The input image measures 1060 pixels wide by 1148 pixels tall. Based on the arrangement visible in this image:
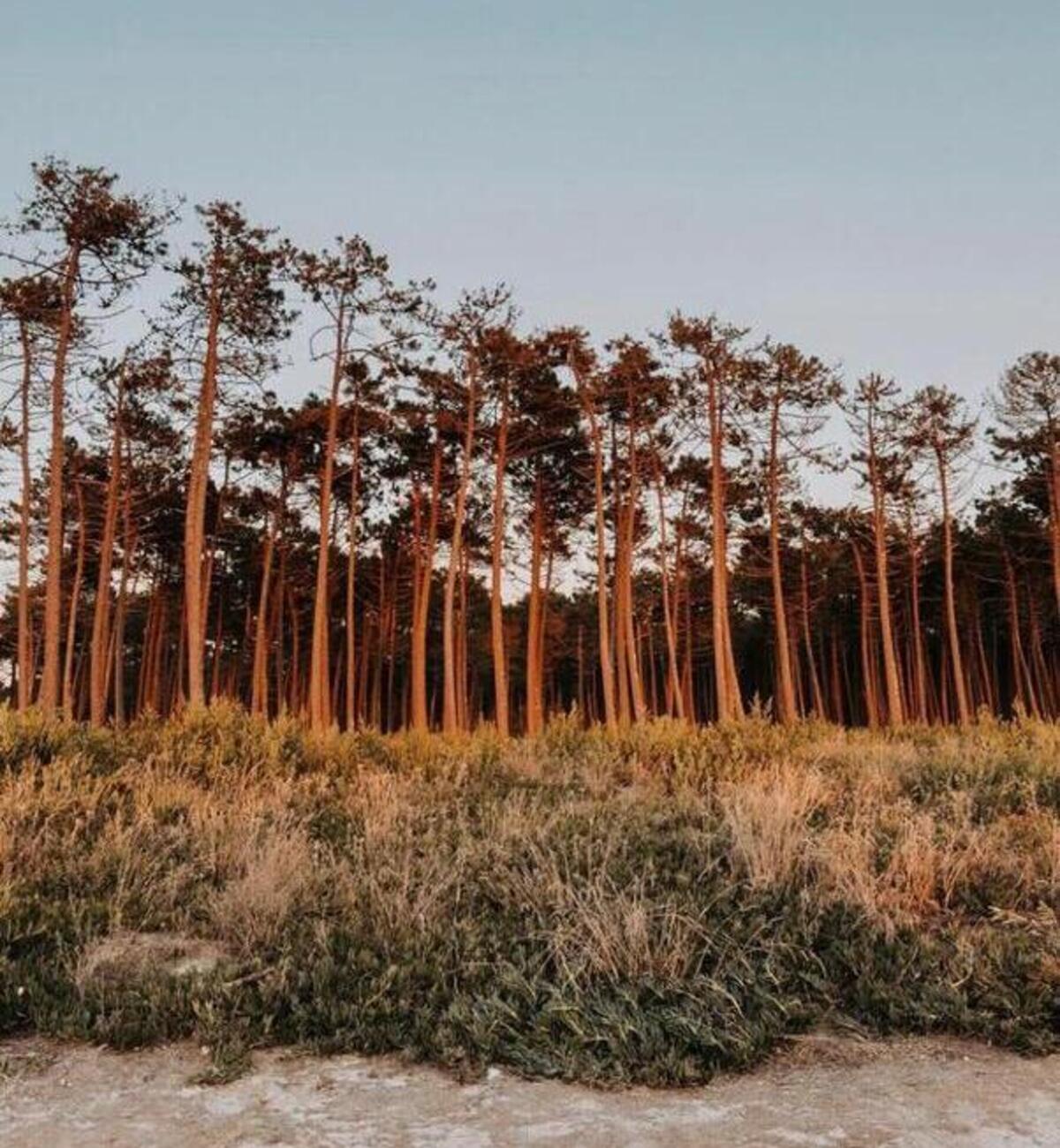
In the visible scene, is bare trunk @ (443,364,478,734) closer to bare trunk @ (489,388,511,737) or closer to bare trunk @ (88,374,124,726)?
bare trunk @ (489,388,511,737)

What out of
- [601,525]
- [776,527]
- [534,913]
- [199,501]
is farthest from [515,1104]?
[776,527]

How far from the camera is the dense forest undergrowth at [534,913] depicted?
14.5ft

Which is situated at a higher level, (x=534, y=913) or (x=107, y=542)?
(x=107, y=542)

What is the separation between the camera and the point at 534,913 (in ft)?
18.4

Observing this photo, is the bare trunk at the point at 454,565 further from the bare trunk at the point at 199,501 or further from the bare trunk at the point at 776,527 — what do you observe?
the bare trunk at the point at 776,527

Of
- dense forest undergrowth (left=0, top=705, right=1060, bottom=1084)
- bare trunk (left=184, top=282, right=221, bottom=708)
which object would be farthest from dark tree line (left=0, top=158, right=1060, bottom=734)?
dense forest undergrowth (left=0, top=705, right=1060, bottom=1084)

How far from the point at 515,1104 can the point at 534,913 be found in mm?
1890

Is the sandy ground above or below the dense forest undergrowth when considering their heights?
below

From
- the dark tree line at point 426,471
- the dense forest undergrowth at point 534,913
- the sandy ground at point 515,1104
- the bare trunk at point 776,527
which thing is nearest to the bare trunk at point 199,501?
the dark tree line at point 426,471

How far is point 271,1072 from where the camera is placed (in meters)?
4.06

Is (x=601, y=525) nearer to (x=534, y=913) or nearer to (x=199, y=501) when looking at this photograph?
(x=199, y=501)

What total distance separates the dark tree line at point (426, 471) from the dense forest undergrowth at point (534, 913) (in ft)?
36.0

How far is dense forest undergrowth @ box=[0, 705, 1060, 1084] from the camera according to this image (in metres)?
4.41

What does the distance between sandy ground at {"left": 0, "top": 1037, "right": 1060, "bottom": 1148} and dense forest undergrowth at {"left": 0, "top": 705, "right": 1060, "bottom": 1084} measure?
0.17 metres
